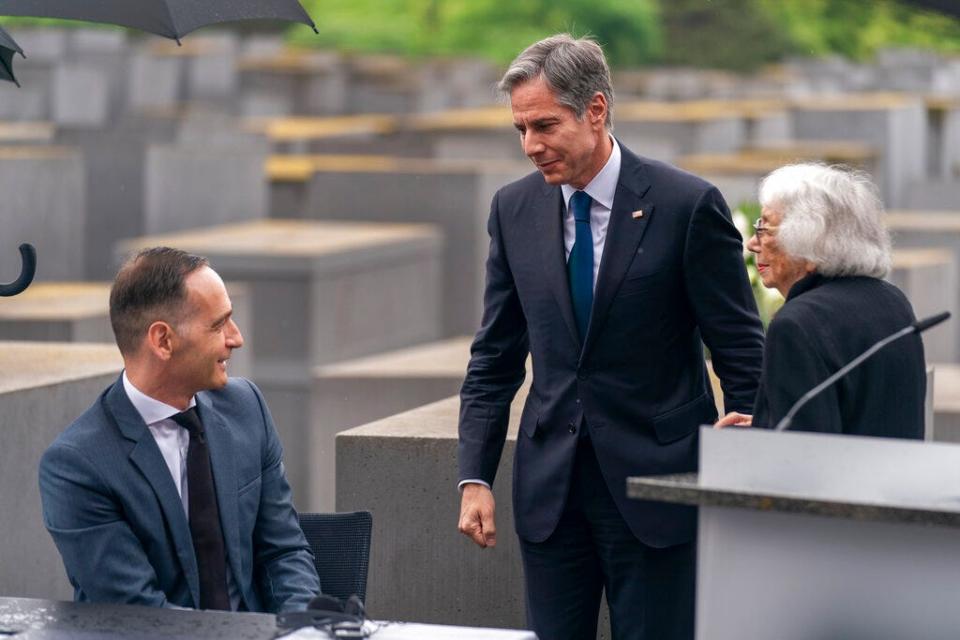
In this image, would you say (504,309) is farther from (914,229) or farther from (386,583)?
(914,229)

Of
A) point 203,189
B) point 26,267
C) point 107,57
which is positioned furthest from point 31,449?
point 107,57

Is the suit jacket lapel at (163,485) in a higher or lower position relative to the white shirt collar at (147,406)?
lower

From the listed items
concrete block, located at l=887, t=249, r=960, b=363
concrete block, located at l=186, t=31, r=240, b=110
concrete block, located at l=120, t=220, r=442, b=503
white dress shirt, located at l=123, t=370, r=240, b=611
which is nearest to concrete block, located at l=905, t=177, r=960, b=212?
concrete block, located at l=887, t=249, r=960, b=363

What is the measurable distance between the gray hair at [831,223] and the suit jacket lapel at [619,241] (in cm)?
39

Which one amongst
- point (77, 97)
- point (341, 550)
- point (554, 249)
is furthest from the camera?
point (77, 97)

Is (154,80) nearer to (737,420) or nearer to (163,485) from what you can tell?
(163,485)

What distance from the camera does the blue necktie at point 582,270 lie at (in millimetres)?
4617

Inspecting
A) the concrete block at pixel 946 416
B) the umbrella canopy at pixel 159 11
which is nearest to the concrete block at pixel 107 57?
the concrete block at pixel 946 416

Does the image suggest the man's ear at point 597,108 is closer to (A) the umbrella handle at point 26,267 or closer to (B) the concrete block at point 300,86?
(A) the umbrella handle at point 26,267

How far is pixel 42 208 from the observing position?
13383 millimetres

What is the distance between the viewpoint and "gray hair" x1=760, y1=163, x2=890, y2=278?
420cm

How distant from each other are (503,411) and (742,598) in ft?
4.64

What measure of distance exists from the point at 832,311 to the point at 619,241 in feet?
2.05

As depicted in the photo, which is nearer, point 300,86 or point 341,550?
point 341,550
